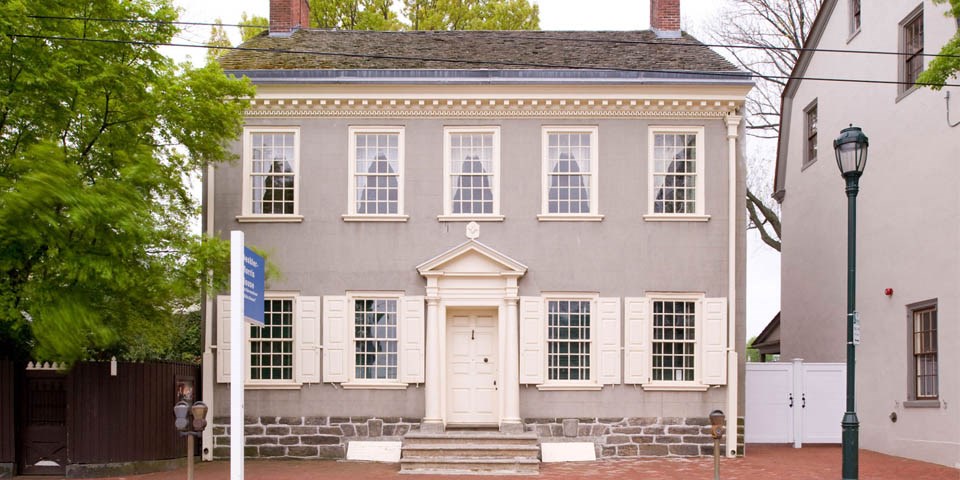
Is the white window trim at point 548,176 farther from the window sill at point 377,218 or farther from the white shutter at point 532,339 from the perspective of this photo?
the window sill at point 377,218

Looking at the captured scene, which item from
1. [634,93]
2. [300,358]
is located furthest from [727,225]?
[300,358]

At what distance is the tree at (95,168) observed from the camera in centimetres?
1237

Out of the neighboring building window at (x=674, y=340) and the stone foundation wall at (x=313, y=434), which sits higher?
the neighboring building window at (x=674, y=340)

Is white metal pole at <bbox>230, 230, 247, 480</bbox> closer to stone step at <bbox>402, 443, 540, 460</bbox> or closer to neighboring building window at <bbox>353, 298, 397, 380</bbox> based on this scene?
stone step at <bbox>402, 443, 540, 460</bbox>

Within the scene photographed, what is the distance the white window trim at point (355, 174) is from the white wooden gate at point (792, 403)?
7.36 metres

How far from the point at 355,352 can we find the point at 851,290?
347 inches

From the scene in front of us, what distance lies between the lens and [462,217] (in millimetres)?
16953

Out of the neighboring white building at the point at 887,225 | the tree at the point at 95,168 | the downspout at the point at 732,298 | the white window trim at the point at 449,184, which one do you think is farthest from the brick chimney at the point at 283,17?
the neighboring white building at the point at 887,225

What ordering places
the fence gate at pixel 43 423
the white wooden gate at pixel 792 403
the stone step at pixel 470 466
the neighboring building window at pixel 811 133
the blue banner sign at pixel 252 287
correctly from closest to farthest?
the blue banner sign at pixel 252 287 → the fence gate at pixel 43 423 → the stone step at pixel 470 466 → the white wooden gate at pixel 792 403 → the neighboring building window at pixel 811 133

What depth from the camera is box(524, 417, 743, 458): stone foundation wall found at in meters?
16.6

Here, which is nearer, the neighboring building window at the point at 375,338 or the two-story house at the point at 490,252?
the two-story house at the point at 490,252

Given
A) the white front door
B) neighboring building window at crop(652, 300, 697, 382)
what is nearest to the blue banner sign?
the white front door

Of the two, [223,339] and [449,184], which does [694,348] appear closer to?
[449,184]

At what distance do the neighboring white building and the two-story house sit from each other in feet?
9.44
